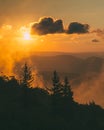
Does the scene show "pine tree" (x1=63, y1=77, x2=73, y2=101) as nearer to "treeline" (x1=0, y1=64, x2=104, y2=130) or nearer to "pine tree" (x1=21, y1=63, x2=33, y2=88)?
"treeline" (x1=0, y1=64, x2=104, y2=130)

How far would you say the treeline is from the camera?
12356 cm

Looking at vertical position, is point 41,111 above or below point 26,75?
below

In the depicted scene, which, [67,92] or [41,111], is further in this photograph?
[67,92]

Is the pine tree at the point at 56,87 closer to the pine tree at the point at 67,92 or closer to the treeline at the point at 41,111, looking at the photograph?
the treeline at the point at 41,111

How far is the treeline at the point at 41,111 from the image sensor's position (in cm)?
12356

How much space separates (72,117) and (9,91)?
94.2 ft

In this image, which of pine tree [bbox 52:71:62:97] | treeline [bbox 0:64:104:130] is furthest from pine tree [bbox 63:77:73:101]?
pine tree [bbox 52:71:62:97]

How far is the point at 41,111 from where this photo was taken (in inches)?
5241

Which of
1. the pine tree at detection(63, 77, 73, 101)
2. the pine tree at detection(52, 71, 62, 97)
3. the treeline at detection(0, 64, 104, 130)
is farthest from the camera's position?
the pine tree at detection(63, 77, 73, 101)

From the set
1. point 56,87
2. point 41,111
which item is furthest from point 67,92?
point 41,111

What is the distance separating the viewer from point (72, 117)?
135m

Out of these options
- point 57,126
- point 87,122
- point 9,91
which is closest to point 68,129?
point 57,126

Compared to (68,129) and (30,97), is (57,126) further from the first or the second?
(30,97)

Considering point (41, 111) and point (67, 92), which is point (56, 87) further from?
point (41, 111)
